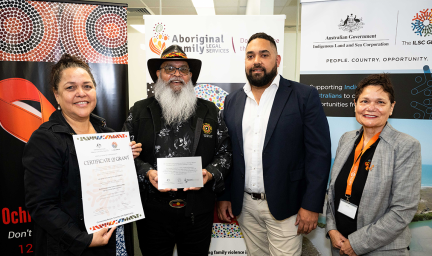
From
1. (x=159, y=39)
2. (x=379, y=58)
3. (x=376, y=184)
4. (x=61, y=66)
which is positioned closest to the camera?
(x=61, y=66)

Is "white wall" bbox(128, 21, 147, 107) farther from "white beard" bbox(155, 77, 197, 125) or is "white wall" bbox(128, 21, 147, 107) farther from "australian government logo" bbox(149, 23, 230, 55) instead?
"white beard" bbox(155, 77, 197, 125)

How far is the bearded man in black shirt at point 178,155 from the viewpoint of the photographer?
208cm

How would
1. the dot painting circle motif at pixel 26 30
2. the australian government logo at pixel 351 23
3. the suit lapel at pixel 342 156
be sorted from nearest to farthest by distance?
the suit lapel at pixel 342 156 < the dot painting circle motif at pixel 26 30 < the australian government logo at pixel 351 23

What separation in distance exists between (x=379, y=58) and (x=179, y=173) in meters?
2.90

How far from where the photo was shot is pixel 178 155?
2121 millimetres

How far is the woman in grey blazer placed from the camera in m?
1.75

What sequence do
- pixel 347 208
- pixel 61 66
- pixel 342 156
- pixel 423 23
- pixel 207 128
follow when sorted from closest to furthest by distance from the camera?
pixel 61 66 < pixel 347 208 < pixel 342 156 < pixel 207 128 < pixel 423 23

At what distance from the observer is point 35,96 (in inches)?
105

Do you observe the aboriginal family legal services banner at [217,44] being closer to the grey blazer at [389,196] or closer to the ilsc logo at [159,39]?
the ilsc logo at [159,39]

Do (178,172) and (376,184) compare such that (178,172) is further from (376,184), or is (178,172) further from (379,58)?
(379,58)

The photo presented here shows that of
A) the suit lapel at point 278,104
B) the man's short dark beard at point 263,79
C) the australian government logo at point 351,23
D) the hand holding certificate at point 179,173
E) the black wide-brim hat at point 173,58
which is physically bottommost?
the hand holding certificate at point 179,173

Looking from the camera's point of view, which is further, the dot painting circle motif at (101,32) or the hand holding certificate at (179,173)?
the dot painting circle motif at (101,32)

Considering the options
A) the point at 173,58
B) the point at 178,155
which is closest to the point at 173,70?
the point at 173,58

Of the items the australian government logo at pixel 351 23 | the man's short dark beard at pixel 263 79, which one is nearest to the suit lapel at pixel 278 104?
the man's short dark beard at pixel 263 79
